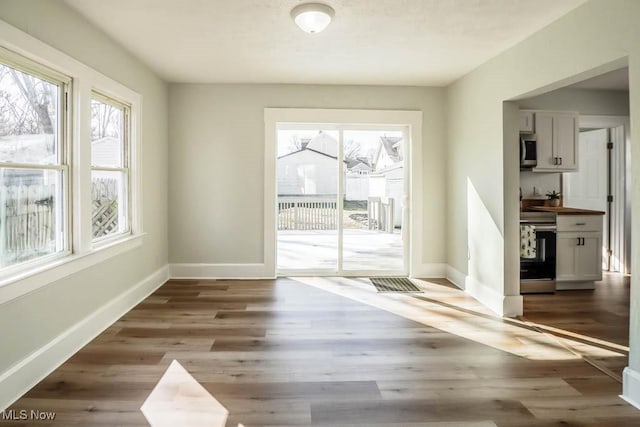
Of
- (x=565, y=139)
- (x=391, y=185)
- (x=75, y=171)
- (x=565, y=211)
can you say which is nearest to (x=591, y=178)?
(x=565, y=139)

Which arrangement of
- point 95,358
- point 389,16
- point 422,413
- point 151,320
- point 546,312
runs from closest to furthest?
point 422,413, point 95,358, point 389,16, point 151,320, point 546,312

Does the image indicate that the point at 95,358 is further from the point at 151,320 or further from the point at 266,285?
the point at 266,285

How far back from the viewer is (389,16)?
10.6ft

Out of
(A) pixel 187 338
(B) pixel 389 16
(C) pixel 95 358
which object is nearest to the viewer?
(C) pixel 95 358

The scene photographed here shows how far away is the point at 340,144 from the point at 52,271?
377cm

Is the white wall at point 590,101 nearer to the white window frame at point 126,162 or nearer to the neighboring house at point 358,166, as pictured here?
the neighboring house at point 358,166

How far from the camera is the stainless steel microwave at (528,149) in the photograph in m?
5.10

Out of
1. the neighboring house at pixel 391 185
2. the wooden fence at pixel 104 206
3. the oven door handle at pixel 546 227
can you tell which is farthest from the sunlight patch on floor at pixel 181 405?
the oven door handle at pixel 546 227

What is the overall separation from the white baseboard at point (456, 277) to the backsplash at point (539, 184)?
54.2 inches

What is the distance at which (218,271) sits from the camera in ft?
18.4

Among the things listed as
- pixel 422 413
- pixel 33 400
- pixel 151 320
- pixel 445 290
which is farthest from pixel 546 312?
pixel 33 400

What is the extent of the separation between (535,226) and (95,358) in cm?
462

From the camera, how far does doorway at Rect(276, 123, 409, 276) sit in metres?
5.76

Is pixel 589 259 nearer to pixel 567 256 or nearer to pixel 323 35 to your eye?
pixel 567 256
